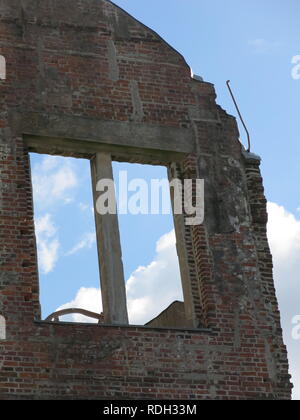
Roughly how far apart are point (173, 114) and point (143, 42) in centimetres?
111

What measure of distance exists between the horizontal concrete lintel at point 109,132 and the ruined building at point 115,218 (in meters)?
0.01

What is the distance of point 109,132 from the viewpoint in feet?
51.5

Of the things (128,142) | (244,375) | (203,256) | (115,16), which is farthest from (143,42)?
(244,375)

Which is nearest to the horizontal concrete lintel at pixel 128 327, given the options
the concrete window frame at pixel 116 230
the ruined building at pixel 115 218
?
the ruined building at pixel 115 218

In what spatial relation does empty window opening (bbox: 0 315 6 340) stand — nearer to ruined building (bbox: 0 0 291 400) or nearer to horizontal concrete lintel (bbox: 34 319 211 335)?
ruined building (bbox: 0 0 291 400)

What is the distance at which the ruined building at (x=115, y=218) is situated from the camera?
14250mm

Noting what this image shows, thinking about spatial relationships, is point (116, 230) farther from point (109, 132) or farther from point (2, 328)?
point (2, 328)

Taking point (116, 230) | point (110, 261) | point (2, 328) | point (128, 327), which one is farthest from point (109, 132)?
point (2, 328)

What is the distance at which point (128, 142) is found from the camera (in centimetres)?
1573

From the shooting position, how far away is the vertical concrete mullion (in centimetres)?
1477

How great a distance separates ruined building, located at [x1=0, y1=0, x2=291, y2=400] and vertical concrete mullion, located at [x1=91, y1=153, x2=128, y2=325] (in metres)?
0.02

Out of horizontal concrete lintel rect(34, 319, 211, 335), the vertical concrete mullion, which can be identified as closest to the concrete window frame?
the vertical concrete mullion

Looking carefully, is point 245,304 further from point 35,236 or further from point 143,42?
point 143,42

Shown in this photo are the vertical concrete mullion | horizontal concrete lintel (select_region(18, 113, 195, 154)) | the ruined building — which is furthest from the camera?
horizontal concrete lintel (select_region(18, 113, 195, 154))
